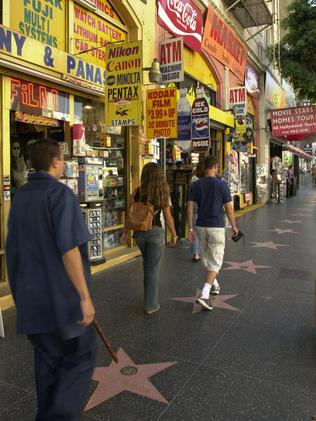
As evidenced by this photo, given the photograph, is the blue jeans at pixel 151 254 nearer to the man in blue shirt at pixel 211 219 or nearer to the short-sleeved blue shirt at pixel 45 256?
the man in blue shirt at pixel 211 219

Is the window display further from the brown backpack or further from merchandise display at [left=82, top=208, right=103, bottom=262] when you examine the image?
the brown backpack

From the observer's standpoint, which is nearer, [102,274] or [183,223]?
[102,274]

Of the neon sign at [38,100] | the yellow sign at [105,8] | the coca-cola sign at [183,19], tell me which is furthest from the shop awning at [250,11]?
the neon sign at [38,100]

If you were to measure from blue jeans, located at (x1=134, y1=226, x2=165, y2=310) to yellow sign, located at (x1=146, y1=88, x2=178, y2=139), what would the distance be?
3173 mm

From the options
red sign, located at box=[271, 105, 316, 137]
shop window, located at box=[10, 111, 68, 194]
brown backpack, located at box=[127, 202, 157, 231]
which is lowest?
brown backpack, located at box=[127, 202, 157, 231]

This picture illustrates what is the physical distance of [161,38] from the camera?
9.06 metres

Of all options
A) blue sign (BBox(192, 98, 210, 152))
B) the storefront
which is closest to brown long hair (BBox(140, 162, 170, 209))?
the storefront

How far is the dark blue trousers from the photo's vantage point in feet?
7.19

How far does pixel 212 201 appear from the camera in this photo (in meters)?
4.76

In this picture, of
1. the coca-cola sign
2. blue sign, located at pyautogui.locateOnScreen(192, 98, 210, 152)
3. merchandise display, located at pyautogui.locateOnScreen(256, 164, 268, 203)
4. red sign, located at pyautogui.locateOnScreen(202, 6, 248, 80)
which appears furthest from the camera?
merchandise display, located at pyautogui.locateOnScreen(256, 164, 268, 203)

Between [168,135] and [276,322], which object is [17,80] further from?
[276,322]

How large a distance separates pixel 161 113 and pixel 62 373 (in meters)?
5.95

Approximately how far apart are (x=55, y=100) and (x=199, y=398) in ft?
15.8

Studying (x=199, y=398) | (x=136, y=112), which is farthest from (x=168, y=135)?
(x=199, y=398)
